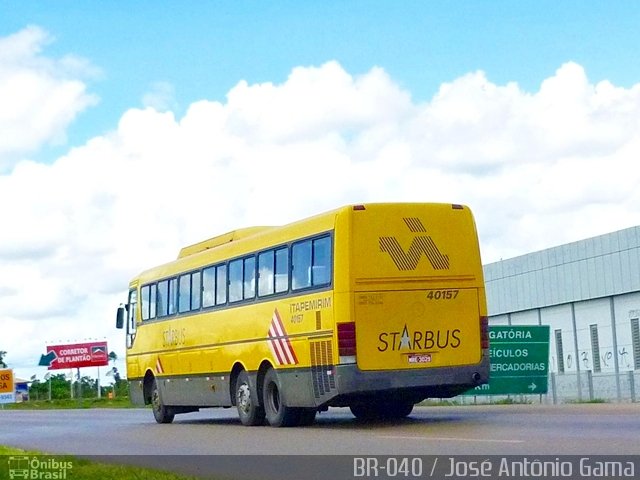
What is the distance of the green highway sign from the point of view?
32031mm

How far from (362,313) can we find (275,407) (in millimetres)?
3329

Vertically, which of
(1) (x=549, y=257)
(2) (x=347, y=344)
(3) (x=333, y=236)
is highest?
(1) (x=549, y=257)

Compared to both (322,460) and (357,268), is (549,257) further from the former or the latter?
(322,460)

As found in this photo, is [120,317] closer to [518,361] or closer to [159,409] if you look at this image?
[159,409]

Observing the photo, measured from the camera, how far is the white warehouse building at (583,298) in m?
47.1

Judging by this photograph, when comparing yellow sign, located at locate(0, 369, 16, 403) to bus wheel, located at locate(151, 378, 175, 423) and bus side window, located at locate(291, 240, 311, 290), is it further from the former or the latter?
bus side window, located at locate(291, 240, 311, 290)

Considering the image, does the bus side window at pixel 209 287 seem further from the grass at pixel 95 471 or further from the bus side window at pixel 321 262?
the grass at pixel 95 471

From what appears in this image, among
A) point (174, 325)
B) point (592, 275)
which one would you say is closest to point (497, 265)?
point (592, 275)

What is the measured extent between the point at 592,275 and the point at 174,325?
81.9 ft

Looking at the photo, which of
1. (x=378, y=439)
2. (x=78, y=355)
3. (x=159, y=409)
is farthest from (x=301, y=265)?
(x=78, y=355)

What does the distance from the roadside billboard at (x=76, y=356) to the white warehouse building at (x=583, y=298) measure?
5767cm

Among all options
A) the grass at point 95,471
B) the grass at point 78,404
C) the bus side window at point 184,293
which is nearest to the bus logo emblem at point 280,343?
the bus side window at point 184,293

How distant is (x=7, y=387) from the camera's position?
87.8 m

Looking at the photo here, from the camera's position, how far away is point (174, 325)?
28359 millimetres
